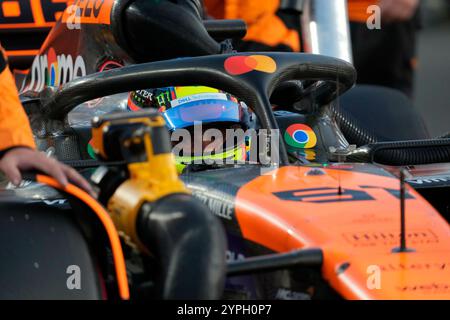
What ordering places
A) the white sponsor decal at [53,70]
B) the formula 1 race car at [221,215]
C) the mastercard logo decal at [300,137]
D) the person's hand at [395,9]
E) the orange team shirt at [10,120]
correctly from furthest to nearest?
the person's hand at [395,9], the white sponsor decal at [53,70], the mastercard logo decal at [300,137], the orange team shirt at [10,120], the formula 1 race car at [221,215]

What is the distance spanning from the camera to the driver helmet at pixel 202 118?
3104 millimetres

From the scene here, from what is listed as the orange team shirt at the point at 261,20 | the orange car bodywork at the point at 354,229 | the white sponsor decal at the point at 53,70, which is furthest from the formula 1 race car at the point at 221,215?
the orange team shirt at the point at 261,20

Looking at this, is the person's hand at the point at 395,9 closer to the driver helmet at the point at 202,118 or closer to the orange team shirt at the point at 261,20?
the orange team shirt at the point at 261,20

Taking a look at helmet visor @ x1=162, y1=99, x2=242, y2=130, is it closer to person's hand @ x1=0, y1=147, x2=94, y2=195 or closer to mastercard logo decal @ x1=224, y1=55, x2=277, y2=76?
mastercard logo decal @ x1=224, y1=55, x2=277, y2=76

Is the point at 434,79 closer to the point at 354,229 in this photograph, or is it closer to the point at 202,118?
the point at 202,118

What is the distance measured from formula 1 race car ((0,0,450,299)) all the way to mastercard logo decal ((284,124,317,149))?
5 cm

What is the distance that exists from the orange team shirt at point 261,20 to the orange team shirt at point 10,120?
173 inches

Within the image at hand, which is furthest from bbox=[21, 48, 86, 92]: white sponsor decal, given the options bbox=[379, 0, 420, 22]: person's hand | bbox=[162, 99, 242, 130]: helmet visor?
bbox=[379, 0, 420, 22]: person's hand

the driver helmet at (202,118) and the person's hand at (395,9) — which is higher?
the driver helmet at (202,118)

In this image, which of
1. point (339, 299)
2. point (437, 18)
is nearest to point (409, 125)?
point (339, 299)

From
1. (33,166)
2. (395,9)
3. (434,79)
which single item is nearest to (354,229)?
(33,166)

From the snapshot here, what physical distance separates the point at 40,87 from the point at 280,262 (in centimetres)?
196

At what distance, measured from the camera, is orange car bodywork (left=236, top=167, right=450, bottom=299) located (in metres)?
2.32
